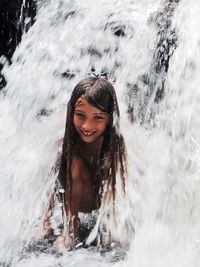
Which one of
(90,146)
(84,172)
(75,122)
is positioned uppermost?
(75,122)

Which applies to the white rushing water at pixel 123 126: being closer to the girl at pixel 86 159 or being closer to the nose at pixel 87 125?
the girl at pixel 86 159

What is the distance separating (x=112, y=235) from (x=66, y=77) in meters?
0.87

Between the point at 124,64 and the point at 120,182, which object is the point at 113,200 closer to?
the point at 120,182

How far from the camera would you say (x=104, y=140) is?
2.26 m

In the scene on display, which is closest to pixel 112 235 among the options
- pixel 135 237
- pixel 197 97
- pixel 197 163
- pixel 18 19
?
pixel 135 237

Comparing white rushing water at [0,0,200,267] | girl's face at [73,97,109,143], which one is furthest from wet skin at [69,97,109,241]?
white rushing water at [0,0,200,267]

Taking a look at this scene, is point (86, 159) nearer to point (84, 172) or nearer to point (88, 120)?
point (84, 172)

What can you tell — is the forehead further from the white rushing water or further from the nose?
the white rushing water

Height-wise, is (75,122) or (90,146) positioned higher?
(75,122)

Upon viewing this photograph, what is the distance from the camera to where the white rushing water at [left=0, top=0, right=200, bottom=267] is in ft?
7.22

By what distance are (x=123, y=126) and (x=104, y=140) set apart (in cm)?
14

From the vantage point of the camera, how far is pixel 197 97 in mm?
2484

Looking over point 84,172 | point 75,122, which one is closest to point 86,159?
point 84,172

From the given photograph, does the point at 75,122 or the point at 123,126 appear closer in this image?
the point at 75,122
